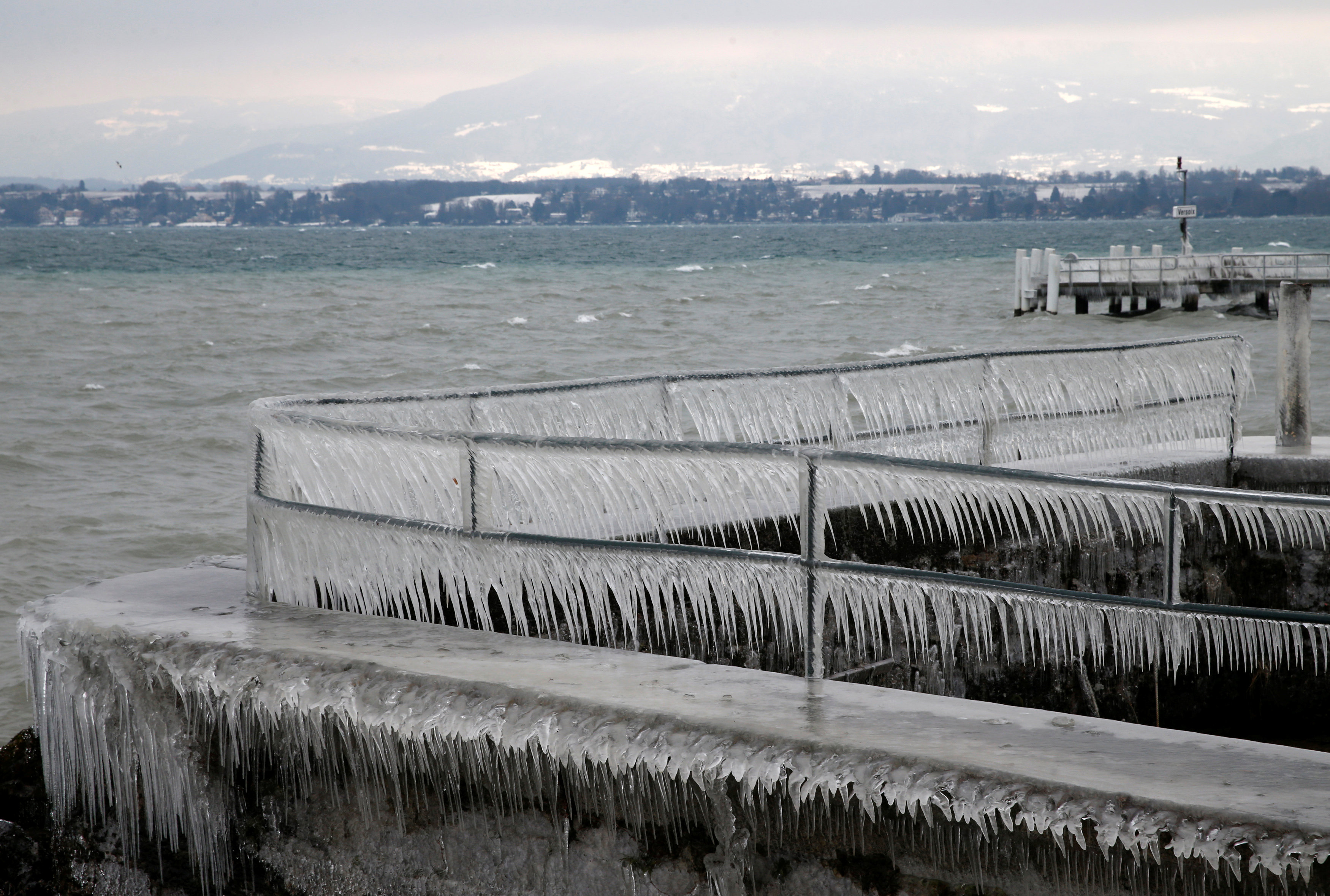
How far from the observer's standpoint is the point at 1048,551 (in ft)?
23.3

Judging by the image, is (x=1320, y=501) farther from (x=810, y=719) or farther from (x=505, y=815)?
(x=505, y=815)

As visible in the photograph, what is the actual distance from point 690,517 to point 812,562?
1.75 m

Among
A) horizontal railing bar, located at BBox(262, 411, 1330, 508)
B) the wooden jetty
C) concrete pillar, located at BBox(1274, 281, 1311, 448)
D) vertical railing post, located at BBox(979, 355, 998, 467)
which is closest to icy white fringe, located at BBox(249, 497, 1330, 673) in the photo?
horizontal railing bar, located at BBox(262, 411, 1330, 508)

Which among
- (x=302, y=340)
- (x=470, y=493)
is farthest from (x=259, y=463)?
(x=302, y=340)

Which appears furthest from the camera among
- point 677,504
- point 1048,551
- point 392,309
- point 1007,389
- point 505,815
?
point 392,309

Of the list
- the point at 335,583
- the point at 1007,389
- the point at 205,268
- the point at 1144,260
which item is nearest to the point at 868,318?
the point at 1144,260

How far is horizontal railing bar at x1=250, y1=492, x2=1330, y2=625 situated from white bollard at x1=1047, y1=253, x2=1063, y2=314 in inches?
1742

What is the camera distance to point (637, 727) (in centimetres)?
387

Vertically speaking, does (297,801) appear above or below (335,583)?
below

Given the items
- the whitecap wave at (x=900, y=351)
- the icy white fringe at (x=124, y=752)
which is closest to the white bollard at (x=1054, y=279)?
the whitecap wave at (x=900, y=351)

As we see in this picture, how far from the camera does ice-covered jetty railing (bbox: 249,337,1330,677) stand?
4375mm

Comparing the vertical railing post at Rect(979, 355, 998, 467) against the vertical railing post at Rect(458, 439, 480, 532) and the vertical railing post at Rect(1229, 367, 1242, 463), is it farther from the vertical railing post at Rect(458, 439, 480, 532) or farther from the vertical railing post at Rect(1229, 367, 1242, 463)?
the vertical railing post at Rect(458, 439, 480, 532)

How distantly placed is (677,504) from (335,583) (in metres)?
1.67

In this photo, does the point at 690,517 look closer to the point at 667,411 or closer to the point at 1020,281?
the point at 667,411
